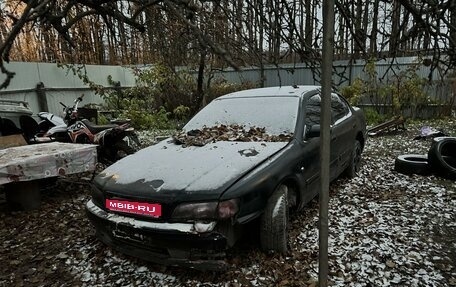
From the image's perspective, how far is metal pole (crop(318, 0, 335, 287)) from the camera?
1630 mm

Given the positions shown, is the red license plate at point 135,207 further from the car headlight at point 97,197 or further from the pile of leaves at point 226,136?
the pile of leaves at point 226,136

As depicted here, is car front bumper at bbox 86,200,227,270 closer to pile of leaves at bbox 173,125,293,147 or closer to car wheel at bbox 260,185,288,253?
car wheel at bbox 260,185,288,253

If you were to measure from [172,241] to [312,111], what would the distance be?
2313mm

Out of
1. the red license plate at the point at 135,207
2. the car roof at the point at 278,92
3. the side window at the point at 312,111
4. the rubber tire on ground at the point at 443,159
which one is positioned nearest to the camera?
the red license plate at the point at 135,207

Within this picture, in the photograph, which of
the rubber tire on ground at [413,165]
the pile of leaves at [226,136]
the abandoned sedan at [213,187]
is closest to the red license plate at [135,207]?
the abandoned sedan at [213,187]

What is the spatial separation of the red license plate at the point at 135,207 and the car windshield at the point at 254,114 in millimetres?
1576

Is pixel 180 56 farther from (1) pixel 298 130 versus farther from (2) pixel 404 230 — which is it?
(2) pixel 404 230

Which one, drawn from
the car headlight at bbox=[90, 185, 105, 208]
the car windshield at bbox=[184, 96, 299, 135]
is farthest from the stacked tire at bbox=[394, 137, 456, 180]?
the car headlight at bbox=[90, 185, 105, 208]

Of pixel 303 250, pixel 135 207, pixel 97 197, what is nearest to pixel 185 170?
pixel 135 207

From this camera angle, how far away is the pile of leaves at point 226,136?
11.6 feet

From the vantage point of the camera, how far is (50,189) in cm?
502

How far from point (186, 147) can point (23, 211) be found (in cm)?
234

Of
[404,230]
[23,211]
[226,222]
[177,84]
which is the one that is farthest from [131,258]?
[177,84]

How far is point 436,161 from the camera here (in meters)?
4.90
